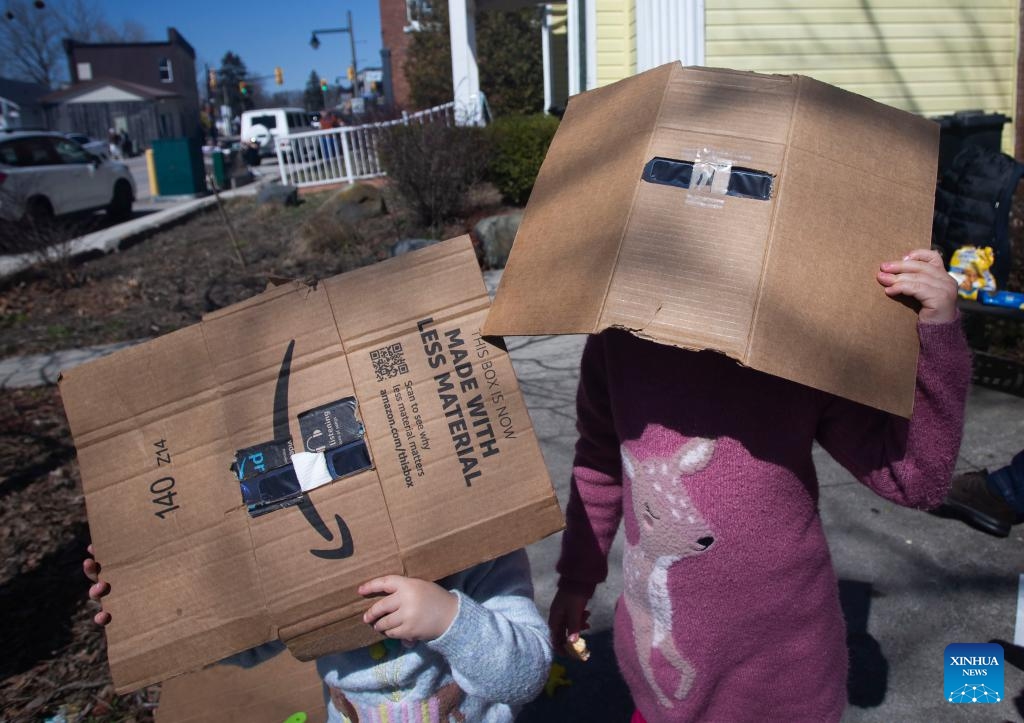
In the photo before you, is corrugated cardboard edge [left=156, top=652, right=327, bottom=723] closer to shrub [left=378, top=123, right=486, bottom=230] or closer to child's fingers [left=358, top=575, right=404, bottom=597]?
child's fingers [left=358, top=575, right=404, bottom=597]

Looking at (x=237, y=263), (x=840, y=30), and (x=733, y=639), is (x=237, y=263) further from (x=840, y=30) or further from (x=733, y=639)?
(x=733, y=639)

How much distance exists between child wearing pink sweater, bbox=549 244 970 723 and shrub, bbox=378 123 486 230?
7528 mm

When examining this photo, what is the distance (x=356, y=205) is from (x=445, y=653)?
10.1 m

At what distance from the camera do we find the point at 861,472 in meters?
1.28

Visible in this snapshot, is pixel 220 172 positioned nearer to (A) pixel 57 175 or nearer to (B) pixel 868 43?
(A) pixel 57 175

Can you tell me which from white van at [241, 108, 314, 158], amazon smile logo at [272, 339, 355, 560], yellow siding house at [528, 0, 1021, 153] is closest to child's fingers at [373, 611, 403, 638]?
amazon smile logo at [272, 339, 355, 560]

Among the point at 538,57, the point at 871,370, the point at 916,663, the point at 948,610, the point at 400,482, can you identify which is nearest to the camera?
the point at 871,370

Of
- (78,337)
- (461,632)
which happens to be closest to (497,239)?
(78,337)

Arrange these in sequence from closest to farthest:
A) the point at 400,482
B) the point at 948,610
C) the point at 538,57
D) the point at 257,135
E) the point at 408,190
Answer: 1. the point at 400,482
2. the point at 948,610
3. the point at 408,190
4. the point at 538,57
5. the point at 257,135

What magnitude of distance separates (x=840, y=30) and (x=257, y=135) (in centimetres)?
2375

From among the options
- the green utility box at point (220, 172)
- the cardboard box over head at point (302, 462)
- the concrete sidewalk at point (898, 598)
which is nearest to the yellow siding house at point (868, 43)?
the concrete sidewalk at point (898, 598)

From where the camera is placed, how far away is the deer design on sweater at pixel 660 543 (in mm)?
1275

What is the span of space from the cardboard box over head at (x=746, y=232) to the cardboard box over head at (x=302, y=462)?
0.15 m

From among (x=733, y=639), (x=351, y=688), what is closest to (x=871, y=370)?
(x=733, y=639)
